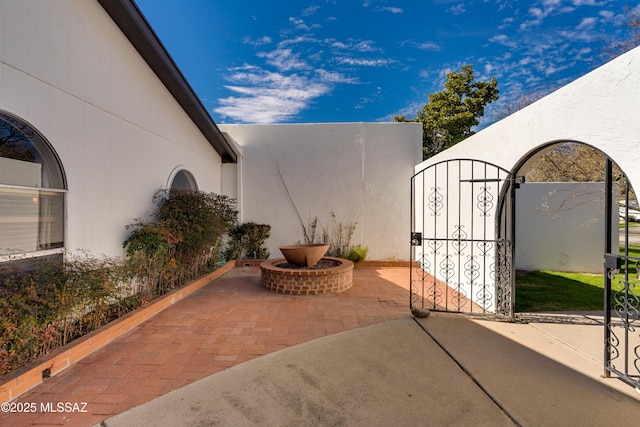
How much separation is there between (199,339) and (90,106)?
4.20 m

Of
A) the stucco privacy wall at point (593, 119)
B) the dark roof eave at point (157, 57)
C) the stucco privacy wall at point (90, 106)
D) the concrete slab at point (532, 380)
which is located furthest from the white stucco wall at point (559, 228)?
the stucco privacy wall at point (90, 106)

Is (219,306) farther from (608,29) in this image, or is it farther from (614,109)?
(608,29)

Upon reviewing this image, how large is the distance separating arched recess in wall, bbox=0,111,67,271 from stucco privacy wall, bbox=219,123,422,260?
6586mm

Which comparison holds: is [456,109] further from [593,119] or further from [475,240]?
[593,119]

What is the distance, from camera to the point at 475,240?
506 cm

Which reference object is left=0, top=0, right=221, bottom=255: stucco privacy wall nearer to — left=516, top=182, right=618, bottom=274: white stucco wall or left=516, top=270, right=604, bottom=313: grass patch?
left=516, top=270, right=604, bottom=313: grass patch

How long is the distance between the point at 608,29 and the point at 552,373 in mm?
15460

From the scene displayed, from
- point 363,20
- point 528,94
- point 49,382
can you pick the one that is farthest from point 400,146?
point 528,94

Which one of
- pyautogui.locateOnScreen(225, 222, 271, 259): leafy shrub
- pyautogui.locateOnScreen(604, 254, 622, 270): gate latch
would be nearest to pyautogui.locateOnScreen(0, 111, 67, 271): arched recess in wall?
pyautogui.locateOnScreen(225, 222, 271, 259): leafy shrub

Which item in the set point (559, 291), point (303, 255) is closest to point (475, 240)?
point (303, 255)

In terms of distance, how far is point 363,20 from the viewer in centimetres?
1112

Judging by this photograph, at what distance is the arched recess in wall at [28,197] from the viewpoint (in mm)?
3711

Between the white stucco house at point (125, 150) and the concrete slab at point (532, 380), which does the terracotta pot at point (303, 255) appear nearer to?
the white stucco house at point (125, 150)

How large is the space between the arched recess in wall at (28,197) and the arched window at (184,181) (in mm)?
4050
